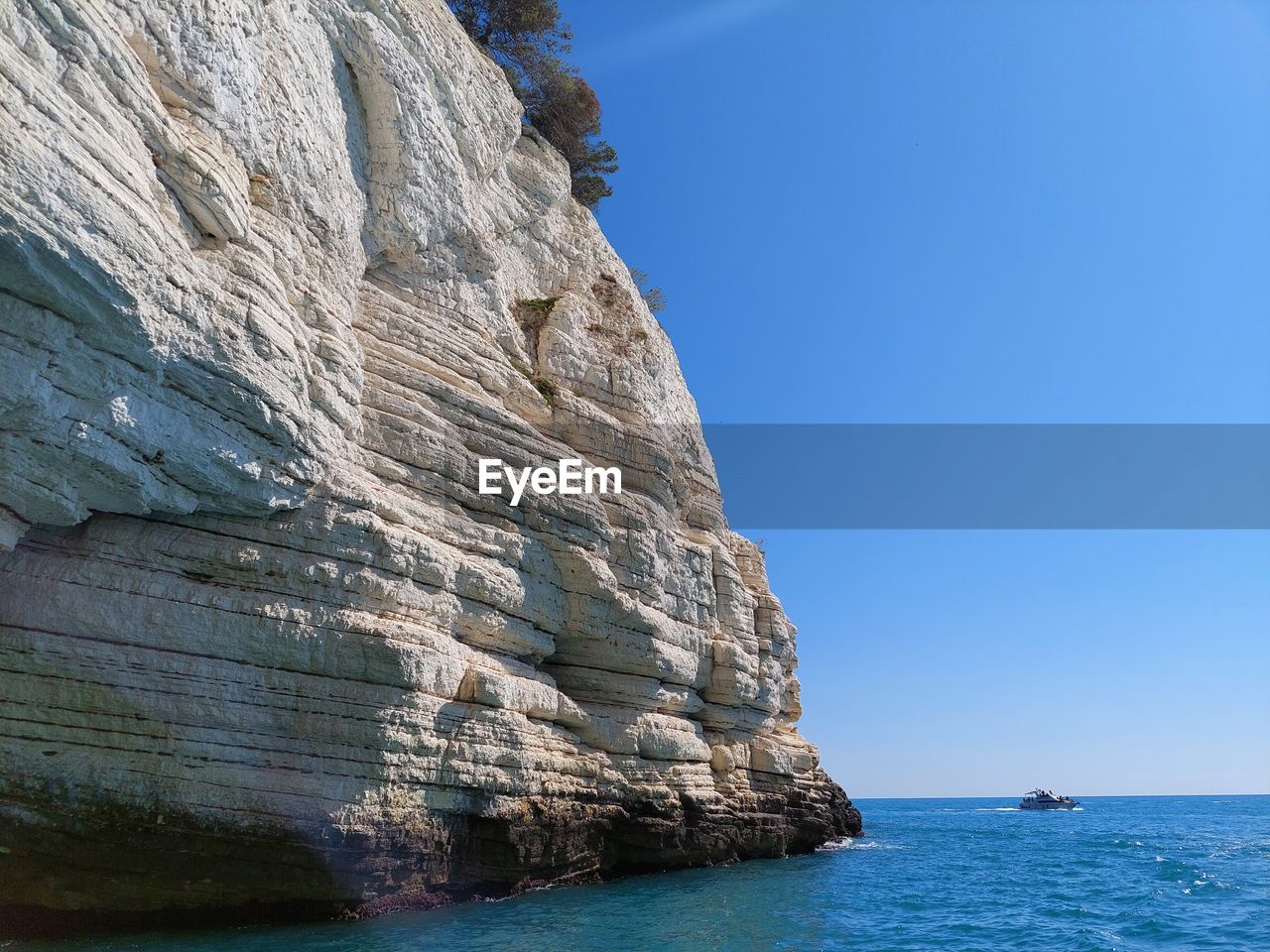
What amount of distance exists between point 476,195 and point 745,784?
17069 millimetres

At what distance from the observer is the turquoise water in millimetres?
13773

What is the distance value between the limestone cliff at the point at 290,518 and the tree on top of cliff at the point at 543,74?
9.07 metres

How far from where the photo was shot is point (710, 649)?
25.0 m

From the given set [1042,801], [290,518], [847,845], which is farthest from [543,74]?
[1042,801]

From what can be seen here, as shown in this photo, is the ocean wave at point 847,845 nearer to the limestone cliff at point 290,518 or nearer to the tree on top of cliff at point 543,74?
the limestone cliff at point 290,518

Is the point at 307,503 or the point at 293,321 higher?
the point at 293,321

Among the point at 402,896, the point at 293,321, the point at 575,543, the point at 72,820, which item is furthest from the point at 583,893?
the point at 293,321

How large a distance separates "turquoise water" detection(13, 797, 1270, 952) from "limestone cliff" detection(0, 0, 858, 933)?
3.17 feet

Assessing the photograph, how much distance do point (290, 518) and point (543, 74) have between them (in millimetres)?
22679

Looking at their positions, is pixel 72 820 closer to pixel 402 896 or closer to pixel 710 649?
pixel 402 896

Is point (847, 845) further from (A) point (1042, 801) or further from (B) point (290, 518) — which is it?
(A) point (1042, 801)

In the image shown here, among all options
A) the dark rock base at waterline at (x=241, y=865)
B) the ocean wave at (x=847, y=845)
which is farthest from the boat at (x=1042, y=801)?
the dark rock base at waterline at (x=241, y=865)

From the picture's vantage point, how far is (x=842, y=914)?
18.4 meters

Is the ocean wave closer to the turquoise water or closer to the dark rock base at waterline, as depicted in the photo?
the turquoise water
